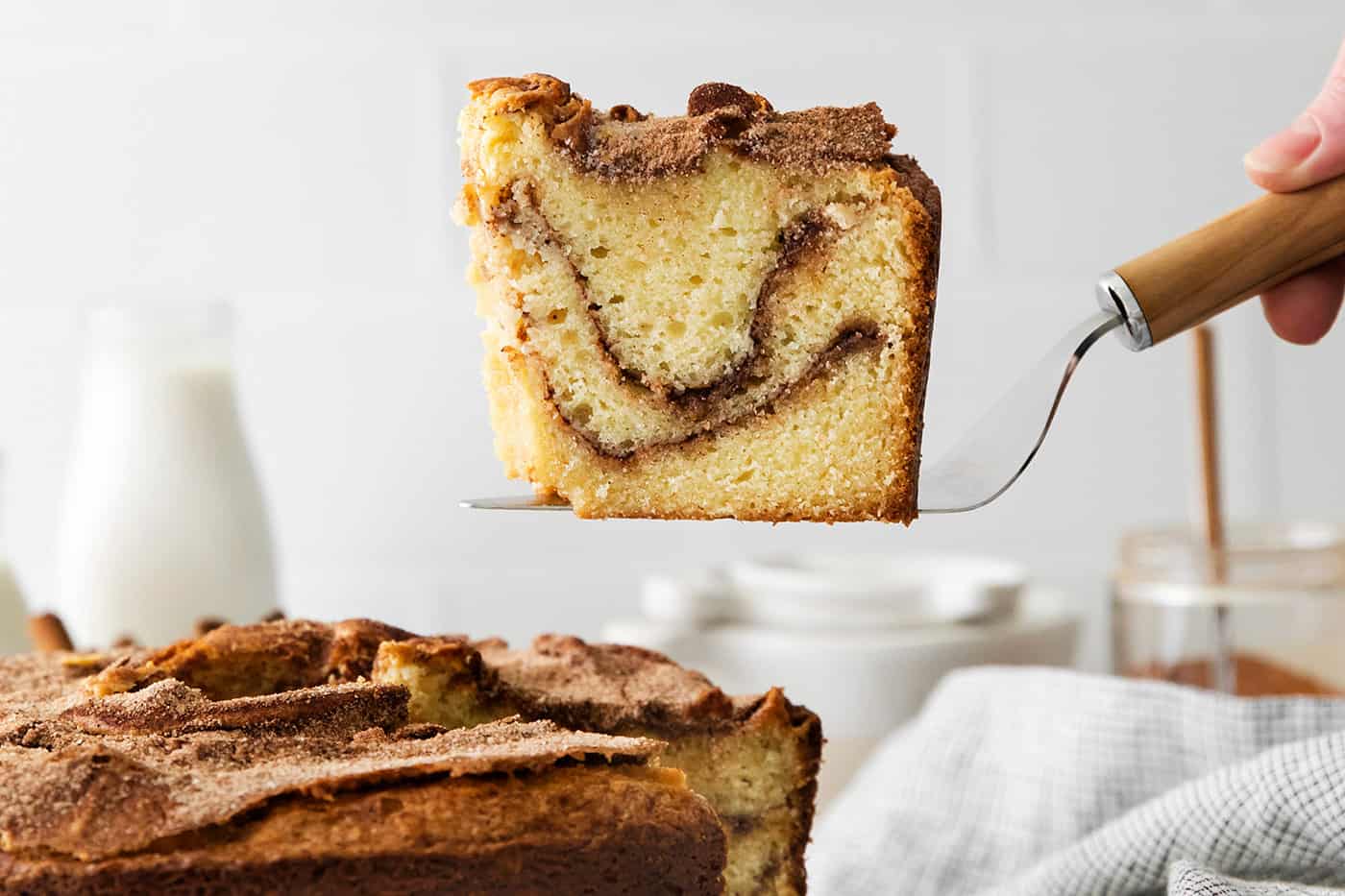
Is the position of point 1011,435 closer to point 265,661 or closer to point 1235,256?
point 1235,256

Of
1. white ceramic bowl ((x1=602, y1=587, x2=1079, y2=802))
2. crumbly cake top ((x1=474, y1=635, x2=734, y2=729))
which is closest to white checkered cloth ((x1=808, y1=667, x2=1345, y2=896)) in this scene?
white ceramic bowl ((x1=602, y1=587, x2=1079, y2=802))

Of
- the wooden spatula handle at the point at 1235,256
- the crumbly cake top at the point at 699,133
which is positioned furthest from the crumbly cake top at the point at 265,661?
the wooden spatula handle at the point at 1235,256

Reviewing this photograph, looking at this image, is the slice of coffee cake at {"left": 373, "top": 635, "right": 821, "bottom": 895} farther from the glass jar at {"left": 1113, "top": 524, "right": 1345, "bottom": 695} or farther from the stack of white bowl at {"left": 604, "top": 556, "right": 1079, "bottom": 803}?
the glass jar at {"left": 1113, "top": 524, "right": 1345, "bottom": 695}

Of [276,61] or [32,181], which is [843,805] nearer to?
[276,61]

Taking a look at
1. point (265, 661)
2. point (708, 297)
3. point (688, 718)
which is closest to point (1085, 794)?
point (688, 718)

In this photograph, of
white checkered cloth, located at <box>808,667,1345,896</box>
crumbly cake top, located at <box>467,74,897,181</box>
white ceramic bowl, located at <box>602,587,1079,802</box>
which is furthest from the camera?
white ceramic bowl, located at <box>602,587,1079,802</box>

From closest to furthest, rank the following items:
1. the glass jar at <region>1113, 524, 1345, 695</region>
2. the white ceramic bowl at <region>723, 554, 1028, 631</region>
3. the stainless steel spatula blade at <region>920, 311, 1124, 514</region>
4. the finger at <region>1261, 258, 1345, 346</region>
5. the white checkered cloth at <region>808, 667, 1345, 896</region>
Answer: the stainless steel spatula blade at <region>920, 311, 1124, 514</region> < the white checkered cloth at <region>808, 667, 1345, 896</region> < the finger at <region>1261, 258, 1345, 346</region> < the glass jar at <region>1113, 524, 1345, 695</region> < the white ceramic bowl at <region>723, 554, 1028, 631</region>
